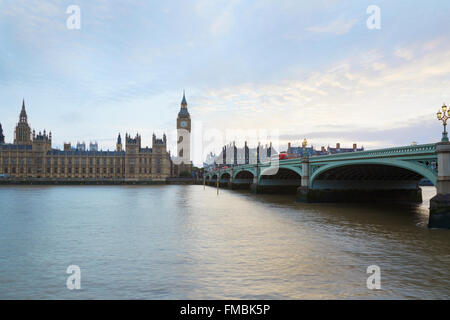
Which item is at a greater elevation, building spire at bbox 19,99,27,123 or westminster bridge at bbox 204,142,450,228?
building spire at bbox 19,99,27,123

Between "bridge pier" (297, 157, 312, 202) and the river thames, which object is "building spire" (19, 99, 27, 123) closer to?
the river thames

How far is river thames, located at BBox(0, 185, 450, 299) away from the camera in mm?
9688

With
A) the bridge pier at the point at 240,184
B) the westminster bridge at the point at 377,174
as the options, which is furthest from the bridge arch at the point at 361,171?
the bridge pier at the point at 240,184

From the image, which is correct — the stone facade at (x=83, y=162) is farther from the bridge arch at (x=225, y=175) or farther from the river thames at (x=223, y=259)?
the river thames at (x=223, y=259)

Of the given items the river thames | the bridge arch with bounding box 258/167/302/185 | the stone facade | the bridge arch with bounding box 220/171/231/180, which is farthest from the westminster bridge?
the stone facade

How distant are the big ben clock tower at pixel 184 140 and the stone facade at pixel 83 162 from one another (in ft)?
78.9

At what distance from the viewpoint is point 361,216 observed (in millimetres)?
27469

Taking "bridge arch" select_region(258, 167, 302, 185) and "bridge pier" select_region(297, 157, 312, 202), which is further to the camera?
"bridge arch" select_region(258, 167, 302, 185)

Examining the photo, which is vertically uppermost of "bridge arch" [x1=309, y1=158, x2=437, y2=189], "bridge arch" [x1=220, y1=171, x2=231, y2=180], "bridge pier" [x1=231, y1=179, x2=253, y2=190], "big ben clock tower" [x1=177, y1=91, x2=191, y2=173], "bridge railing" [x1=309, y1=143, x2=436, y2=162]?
"big ben clock tower" [x1=177, y1=91, x2=191, y2=173]

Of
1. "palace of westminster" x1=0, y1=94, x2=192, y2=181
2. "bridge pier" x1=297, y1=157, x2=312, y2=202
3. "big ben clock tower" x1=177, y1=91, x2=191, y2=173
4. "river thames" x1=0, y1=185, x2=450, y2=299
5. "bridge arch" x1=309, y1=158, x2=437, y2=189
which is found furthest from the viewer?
"big ben clock tower" x1=177, y1=91, x2=191, y2=173

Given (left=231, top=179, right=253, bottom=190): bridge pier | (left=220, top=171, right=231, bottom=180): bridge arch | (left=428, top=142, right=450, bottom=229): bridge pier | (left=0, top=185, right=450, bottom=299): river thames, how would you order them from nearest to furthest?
(left=0, top=185, right=450, bottom=299): river thames → (left=428, top=142, right=450, bottom=229): bridge pier → (left=231, top=179, right=253, bottom=190): bridge pier → (left=220, top=171, right=231, bottom=180): bridge arch

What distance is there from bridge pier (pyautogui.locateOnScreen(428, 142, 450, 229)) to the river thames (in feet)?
2.82

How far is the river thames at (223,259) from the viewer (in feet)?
31.8

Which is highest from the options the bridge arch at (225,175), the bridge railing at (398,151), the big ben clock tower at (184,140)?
the big ben clock tower at (184,140)
